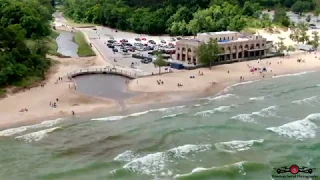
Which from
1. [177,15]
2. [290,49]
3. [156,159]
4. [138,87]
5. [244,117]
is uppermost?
[177,15]

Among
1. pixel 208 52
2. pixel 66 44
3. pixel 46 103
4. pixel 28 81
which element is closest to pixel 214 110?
pixel 46 103

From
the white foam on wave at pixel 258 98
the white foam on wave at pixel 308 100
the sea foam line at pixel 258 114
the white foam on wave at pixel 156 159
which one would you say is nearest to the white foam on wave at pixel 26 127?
the white foam on wave at pixel 156 159

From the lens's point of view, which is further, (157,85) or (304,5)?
(304,5)

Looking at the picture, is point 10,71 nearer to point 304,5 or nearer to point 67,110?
point 67,110

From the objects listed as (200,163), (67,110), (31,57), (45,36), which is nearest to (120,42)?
(45,36)

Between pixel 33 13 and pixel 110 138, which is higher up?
pixel 33 13

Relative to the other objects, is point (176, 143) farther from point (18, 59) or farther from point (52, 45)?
point (52, 45)
